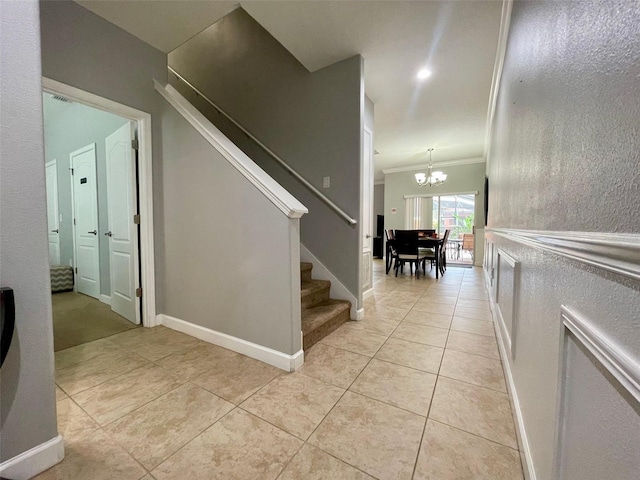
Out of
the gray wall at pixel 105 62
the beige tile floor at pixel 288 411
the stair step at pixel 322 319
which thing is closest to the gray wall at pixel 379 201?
the stair step at pixel 322 319

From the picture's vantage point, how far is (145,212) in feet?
7.72

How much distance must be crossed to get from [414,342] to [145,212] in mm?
2691

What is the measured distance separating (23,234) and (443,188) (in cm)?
740

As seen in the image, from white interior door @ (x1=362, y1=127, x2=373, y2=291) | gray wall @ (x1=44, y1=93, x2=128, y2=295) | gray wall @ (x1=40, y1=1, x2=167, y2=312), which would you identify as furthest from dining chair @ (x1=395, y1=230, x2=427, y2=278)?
gray wall @ (x1=44, y1=93, x2=128, y2=295)

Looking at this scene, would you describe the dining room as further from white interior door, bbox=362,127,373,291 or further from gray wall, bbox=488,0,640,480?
gray wall, bbox=488,0,640,480

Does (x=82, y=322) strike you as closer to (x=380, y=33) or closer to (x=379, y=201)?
(x=380, y=33)

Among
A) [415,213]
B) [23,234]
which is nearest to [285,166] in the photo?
[23,234]

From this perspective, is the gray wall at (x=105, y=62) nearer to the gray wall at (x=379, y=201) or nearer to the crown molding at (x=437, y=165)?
the crown molding at (x=437, y=165)

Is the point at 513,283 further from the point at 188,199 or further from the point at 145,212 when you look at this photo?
the point at 145,212

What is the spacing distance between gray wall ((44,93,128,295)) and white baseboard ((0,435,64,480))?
2496mm

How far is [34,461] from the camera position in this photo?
978 millimetres

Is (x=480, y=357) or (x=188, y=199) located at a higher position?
(x=188, y=199)

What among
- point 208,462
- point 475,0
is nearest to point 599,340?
point 208,462

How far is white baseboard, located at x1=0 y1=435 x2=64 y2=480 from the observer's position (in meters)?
0.92
